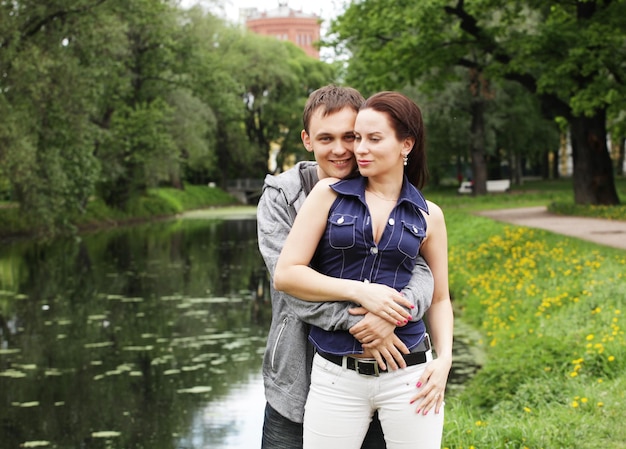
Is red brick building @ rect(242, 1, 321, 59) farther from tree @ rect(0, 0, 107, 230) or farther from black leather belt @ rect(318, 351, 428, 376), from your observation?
black leather belt @ rect(318, 351, 428, 376)

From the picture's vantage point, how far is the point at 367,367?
284cm

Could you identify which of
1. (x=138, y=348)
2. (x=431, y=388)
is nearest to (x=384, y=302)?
(x=431, y=388)

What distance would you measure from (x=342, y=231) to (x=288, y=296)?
0.31m

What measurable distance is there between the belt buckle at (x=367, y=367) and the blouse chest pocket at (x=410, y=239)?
0.36m

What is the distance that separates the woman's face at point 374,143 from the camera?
288 centimetres

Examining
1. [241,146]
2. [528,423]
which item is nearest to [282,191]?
[528,423]

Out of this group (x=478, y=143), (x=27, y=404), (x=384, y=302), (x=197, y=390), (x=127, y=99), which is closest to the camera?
(x=384, y=302)

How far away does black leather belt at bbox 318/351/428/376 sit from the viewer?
2832 millimetres

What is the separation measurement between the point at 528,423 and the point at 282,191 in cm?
332

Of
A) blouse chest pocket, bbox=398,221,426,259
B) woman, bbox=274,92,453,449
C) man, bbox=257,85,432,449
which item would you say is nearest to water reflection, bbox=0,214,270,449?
man, bbox=257,85,432,449

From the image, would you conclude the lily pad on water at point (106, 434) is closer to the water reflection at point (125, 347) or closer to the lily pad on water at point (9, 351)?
the water reflection at point (125, 347)

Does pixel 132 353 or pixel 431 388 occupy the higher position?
pixel 431 388

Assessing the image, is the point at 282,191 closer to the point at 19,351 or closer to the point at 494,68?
the point at 19,351

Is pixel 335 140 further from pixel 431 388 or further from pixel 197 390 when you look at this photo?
pixel 197 390
